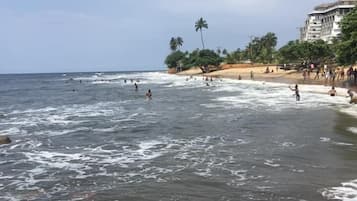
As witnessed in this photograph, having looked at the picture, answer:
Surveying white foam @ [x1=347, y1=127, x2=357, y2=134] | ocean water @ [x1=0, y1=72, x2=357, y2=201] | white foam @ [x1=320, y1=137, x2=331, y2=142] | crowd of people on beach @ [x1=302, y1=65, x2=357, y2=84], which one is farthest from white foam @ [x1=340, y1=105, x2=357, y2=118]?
crowd of people on beach @ [x1=302, y1=65, x2=357, y2=84]

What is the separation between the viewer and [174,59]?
155500 millimetres

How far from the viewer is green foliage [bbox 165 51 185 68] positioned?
153m

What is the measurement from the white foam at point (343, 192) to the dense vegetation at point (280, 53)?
30.5 metres

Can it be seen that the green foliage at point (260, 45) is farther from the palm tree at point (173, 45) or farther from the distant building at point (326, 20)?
the palm tree at point (173, 45)

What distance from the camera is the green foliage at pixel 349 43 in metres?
41.4

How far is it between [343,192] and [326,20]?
411 feet

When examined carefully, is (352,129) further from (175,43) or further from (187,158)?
(175,43)

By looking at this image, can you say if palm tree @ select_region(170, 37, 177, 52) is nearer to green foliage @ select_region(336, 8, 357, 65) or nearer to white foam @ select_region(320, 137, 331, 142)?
green foliage @ select_region(336, 8, 357, 65)

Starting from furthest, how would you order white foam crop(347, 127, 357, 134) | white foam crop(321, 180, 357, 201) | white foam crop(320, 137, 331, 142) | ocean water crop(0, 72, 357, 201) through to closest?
white foam crop(347, 127, 357, 134), white foam crop(320, 137, 331, 142), ocean water crop(0, 72, 357, 201), white foam crop(321, 180, 357, 201)

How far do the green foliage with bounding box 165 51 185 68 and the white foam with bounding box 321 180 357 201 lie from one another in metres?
138

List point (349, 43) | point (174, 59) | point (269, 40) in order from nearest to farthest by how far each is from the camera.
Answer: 1. point (349, 43)
2. point (269, 40)
3. point (174, 59)

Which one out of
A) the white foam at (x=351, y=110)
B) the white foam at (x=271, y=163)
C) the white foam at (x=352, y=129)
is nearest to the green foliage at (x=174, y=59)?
the white foam at (x=351, y=110)

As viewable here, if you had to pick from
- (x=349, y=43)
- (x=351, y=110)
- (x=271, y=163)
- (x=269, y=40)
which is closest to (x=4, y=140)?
(x=271, y=163)

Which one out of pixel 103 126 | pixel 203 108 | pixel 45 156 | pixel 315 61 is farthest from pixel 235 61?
pixel 45 156
